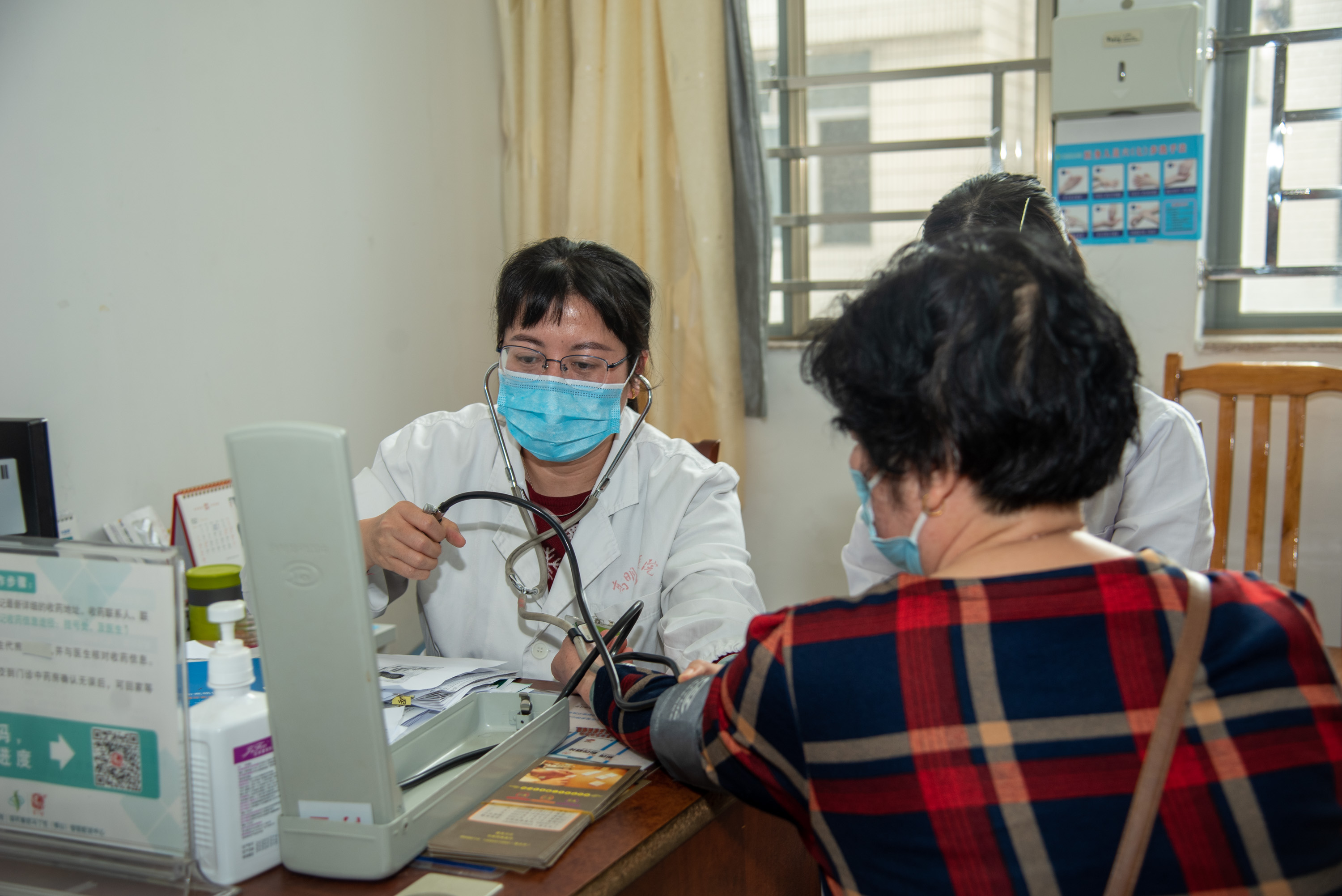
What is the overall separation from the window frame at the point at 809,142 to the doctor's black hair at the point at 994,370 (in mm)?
1799

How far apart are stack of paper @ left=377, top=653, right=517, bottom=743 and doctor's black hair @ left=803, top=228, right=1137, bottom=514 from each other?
54 cm

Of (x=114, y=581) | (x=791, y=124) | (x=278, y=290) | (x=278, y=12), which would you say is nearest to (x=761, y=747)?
(x=114, y=581)

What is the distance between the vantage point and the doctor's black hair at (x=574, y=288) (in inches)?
55.6

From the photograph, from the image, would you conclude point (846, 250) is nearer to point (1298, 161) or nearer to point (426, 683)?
point (1298, 161)

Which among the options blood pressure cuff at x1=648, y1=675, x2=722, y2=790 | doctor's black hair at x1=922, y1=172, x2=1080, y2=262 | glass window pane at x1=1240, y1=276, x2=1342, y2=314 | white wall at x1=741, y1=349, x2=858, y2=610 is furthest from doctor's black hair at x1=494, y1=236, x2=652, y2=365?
glass window pane at x1=1240, y1=276, x2=1342, y2=314

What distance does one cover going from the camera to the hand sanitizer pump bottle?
0.72 metres

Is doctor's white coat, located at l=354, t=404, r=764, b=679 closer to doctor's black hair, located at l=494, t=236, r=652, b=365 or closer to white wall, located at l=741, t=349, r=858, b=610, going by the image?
doctor's black hair, located at l=494, t=236, r=652, b=365

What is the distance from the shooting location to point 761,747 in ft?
2.47

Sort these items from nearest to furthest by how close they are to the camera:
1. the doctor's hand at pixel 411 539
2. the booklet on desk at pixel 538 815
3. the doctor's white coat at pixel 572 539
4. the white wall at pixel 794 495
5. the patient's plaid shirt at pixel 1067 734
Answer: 1. the patient's plaid shirt at pixel 1067 734
2. the booklet on desk at pixel 538 815
3. the doctor's hand at pixel 411 539
4. the doctor's white coat at pixel 572 539
5. the white wall at pixel 794 495

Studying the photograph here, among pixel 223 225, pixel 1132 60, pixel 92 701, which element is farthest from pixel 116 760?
pixel 1132 60

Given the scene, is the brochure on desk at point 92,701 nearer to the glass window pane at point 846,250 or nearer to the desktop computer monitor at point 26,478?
the desktop computer monitor at point 26,478

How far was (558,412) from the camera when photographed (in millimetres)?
1384

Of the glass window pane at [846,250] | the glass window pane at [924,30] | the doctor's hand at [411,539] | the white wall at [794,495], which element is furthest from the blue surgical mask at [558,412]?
the glass window pane at [924,30]

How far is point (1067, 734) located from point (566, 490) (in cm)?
97
